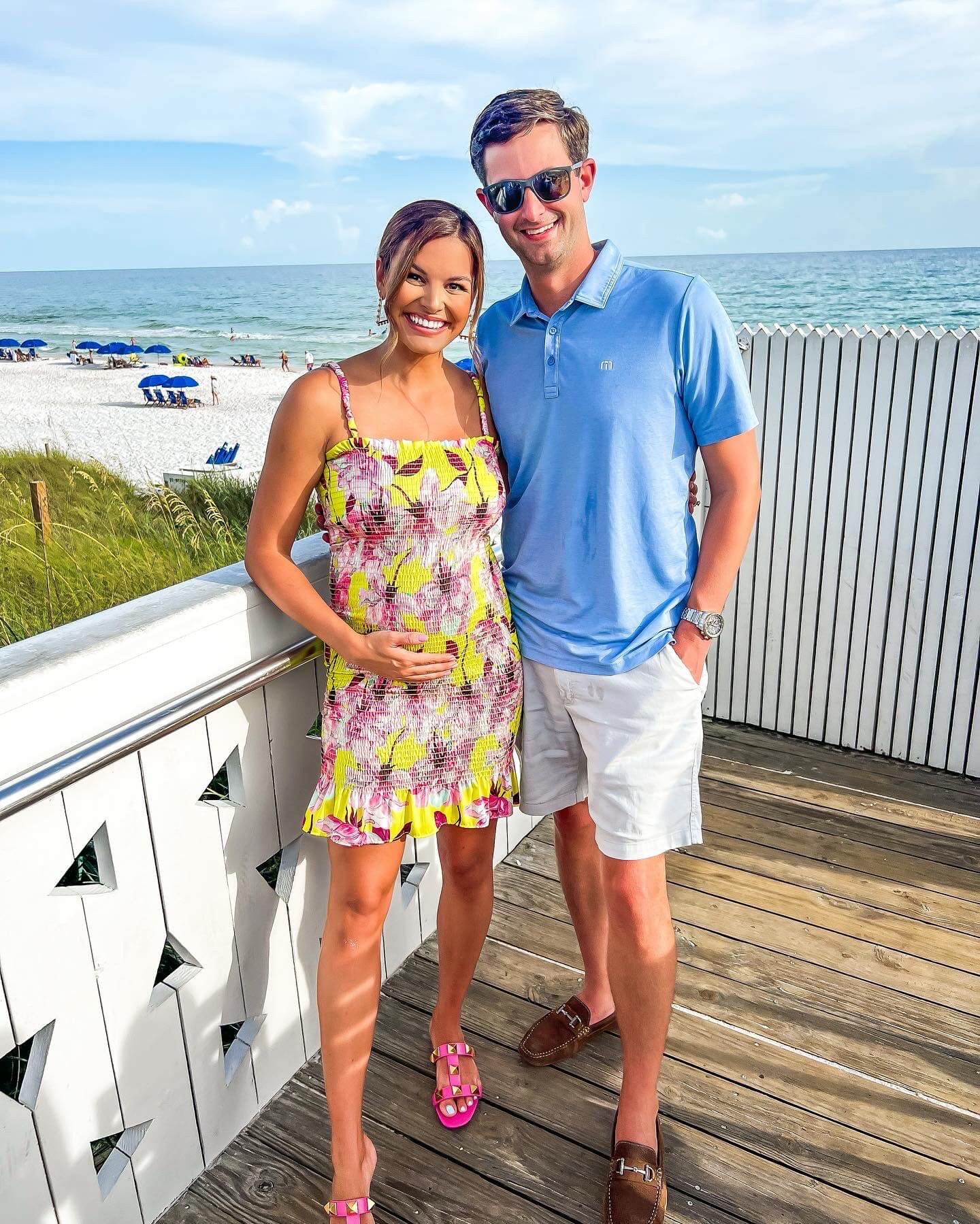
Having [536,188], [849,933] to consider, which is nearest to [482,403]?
[536,188]

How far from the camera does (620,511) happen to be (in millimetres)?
1628

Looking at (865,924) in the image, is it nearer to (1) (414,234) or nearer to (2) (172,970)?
(2) (172,970)

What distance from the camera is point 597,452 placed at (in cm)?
161

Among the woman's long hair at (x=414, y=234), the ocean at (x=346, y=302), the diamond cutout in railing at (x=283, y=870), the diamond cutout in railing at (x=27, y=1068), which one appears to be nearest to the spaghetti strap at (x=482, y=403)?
the woman's long hair at (x=414, y=234)

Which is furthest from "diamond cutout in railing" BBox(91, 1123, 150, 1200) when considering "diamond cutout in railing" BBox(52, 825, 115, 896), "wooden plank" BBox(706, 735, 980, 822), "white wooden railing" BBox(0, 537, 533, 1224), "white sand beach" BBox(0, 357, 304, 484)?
"white sand beach" BBox(0, 357, 304, 484)

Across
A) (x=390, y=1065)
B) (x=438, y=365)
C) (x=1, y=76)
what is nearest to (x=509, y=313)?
(x=438, y=365)

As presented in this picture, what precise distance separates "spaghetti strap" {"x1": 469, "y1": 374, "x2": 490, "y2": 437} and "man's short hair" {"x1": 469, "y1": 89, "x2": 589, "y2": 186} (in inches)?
14.1

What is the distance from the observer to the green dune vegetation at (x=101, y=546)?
428cm

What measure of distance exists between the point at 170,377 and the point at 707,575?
31081mm

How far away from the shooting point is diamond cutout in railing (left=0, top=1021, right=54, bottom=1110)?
1305 mm

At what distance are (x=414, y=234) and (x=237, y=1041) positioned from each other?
1.58m

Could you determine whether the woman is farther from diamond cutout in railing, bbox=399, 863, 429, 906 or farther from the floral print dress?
diamond cutout in railing, bbox=399, 863, 429, 906

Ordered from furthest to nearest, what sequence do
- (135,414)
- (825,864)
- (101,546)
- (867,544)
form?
(135,414) → (101,546) → (867,544) → (825,864)

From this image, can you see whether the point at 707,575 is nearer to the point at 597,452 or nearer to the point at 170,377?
the point at 597,452
